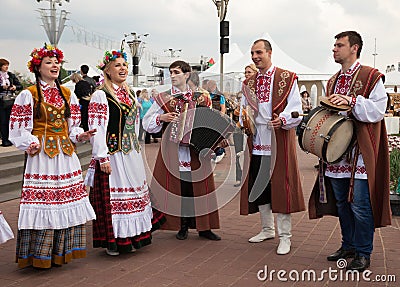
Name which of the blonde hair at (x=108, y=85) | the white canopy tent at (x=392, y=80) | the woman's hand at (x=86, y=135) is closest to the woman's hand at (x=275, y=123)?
the blonde hair at (x=108, y=85)

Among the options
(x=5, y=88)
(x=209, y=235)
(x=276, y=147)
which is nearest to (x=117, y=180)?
(x=209, y=235)

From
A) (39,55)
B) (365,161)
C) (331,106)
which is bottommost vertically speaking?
(365,161)

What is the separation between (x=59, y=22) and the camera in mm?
18844

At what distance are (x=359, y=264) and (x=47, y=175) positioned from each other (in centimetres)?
282

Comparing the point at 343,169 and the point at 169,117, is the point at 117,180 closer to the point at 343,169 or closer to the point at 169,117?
the point at 169,117

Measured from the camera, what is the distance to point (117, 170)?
5.13 metres

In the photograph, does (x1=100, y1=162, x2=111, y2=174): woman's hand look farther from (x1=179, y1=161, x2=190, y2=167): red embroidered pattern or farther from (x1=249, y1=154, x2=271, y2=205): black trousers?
(x1=249, y1=154, x2=271, y2=205): black trousers

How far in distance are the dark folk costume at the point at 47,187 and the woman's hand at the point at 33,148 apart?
37 mm

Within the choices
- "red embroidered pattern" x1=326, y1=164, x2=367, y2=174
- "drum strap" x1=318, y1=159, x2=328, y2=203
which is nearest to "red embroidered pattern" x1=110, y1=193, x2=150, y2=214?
"drum strap" x1=318, y1=159, x2=328, y2=203

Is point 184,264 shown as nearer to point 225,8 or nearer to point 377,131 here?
point 377,131

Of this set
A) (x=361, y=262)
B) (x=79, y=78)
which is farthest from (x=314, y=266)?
(x=79, y=78)

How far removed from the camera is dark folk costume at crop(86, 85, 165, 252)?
5078mm

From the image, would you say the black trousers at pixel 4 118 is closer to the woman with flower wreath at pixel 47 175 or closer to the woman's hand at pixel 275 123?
the woman with flower wreath at pixel 47 175

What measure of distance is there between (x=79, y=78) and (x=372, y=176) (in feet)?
25.5
